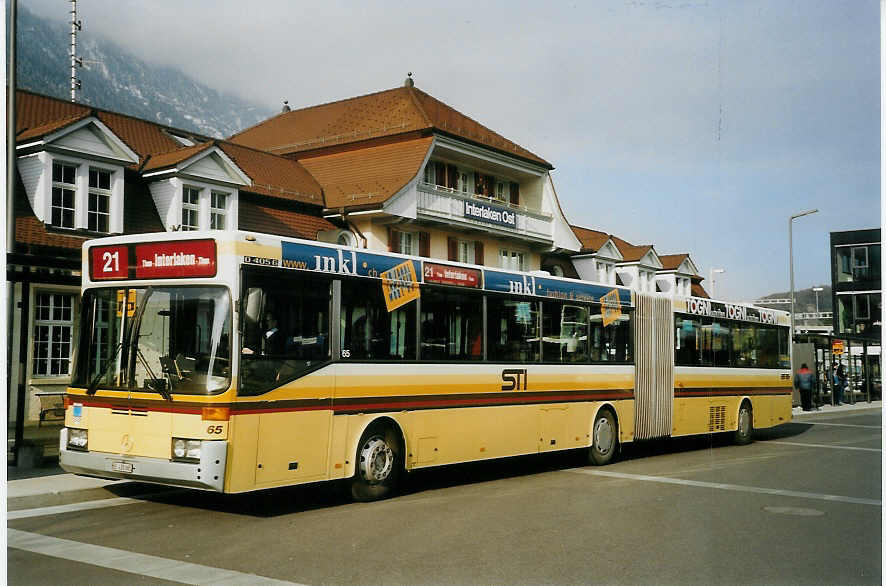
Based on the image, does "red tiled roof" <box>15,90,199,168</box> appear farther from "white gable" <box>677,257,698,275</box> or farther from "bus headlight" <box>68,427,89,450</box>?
"white gable" <box>677,257,698,275</box>

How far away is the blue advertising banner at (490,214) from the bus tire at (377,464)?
21.3 metres

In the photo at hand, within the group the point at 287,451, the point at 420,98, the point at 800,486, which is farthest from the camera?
the point at 420,98

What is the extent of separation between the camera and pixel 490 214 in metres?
33.0

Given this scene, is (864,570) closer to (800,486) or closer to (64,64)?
(800,486)

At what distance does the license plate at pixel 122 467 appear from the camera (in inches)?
360

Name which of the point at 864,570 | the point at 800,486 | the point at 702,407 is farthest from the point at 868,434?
the point at 864,570

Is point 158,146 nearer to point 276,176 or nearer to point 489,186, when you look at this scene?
point 276,176

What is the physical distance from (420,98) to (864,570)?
29192 millimetres

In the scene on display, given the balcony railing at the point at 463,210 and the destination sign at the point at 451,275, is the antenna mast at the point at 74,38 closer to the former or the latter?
the destination sign at the point at 451,275

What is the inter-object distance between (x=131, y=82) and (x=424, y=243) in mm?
17069

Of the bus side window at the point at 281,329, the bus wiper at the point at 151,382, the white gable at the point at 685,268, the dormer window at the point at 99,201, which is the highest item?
the dormer window at the point at 99,201

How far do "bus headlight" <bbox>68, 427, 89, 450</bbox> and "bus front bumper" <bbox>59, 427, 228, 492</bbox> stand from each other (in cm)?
7

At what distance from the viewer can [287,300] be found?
9.73 m

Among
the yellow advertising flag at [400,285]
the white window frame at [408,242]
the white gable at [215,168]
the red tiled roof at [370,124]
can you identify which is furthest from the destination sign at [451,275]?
the red tiled roof at [370,124]
